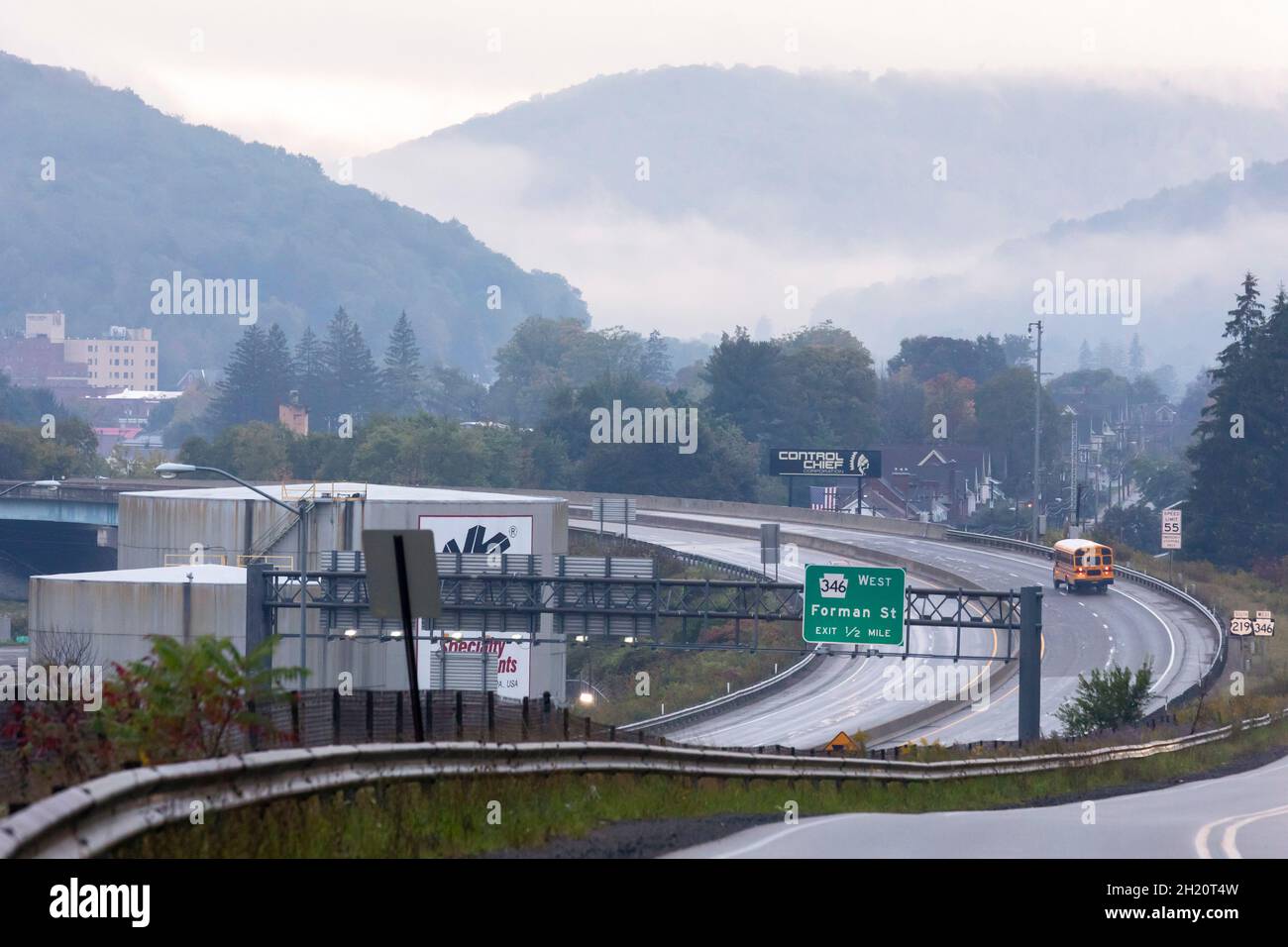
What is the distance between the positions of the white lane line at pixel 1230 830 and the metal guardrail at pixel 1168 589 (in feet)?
136

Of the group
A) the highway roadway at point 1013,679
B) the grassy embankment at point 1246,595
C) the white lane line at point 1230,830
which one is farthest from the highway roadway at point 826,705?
the white lane line at point 1230,830

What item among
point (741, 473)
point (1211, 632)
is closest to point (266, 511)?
point (1211, 632)

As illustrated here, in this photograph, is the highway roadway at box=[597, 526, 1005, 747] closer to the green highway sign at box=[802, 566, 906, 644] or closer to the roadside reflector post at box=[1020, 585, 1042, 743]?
the green highway sign at box=[802, 566, 906, 644]

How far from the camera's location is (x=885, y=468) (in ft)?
597

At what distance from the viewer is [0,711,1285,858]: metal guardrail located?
8.32 meters

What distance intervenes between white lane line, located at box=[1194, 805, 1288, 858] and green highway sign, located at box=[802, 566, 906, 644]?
96.6ft

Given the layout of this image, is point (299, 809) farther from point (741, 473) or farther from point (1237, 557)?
point (741, 473)

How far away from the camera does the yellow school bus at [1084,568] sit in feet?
287

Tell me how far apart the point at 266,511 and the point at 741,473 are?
9062cm

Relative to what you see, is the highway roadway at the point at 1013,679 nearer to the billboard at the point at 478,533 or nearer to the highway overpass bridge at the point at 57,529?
the billboard at the point at 478,533

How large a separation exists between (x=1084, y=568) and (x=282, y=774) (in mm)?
80549

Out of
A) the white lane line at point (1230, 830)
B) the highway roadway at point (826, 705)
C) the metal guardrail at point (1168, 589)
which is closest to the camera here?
the white lane line at point (1230, 830)

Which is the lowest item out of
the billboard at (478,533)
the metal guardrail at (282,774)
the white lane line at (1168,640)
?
the white lane line at (1168,640)

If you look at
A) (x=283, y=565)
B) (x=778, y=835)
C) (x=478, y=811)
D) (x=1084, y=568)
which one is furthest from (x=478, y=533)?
(x=478, y=811)
